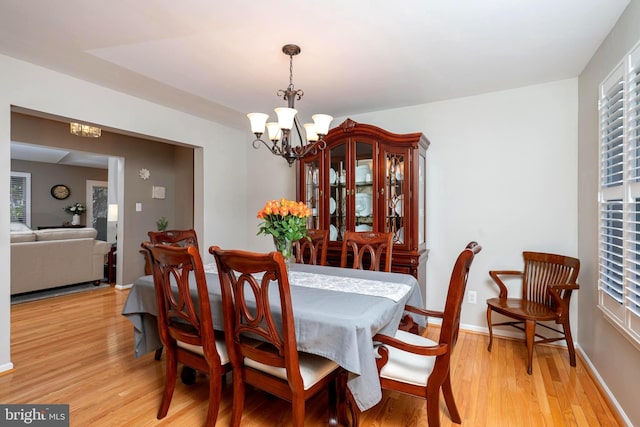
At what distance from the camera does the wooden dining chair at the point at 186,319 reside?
1566 millimetres

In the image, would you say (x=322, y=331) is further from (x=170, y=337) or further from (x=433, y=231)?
(x=433, y=231)

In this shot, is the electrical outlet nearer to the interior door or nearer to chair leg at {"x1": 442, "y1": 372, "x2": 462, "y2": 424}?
chair leg at {"x1": 442, "y1": 372, "x2": 462, "y2": 424}

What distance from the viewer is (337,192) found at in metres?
3.32

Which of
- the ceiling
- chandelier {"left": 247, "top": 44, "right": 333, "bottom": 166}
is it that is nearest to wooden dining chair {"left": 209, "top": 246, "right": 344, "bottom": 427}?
chandelier {"left": 247, "top": 44, "right": 333, "bottom": 166}

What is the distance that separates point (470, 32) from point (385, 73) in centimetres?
73

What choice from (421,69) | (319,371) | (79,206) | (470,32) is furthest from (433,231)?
(79,206)

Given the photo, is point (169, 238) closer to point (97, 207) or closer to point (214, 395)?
point (214, 395)

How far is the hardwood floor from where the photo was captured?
1824 mm

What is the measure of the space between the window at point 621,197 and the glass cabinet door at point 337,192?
6.55ft

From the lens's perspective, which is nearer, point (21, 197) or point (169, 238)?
point (169, 238)

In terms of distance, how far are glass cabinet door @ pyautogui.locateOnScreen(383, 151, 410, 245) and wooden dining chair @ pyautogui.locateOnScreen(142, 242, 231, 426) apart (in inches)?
72.0

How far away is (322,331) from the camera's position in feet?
4.57

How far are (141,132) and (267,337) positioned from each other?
2.81 meters

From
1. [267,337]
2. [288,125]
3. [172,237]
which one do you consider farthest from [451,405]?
[172,237]
